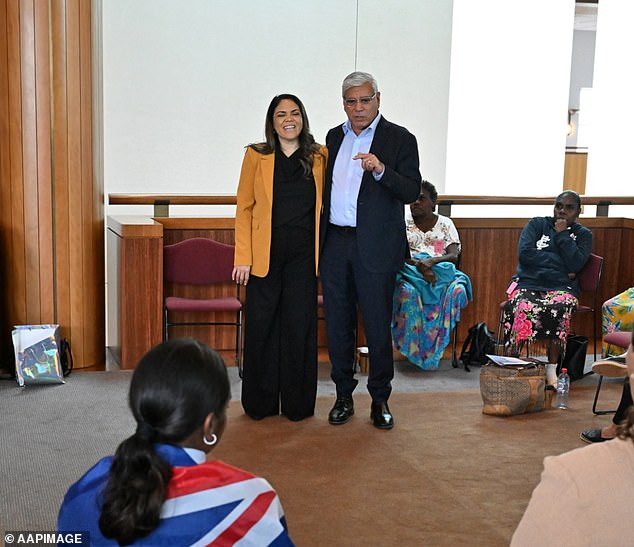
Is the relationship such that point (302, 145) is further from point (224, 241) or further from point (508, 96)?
point (508, 96)

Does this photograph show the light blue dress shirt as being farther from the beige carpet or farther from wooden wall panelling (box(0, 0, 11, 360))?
wooden wall panelling (box(0, 0, 11, 360))

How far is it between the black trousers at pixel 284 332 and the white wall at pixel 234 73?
9.43 ft

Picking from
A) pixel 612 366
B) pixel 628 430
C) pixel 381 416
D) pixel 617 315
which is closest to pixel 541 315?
pixel 617 315

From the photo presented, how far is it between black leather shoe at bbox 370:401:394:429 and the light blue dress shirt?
2.86 ft

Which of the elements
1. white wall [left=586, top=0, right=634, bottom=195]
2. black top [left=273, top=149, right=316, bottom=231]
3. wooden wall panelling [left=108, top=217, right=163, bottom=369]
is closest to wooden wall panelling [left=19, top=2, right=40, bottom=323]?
wooden wall panelling [left=108, top=217, right=163, bottom=369]

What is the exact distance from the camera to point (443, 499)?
3459 mm

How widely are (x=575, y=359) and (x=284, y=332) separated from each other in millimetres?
1988

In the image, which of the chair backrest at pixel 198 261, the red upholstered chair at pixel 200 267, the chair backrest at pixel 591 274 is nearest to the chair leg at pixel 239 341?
the red upholstered chair at pixel 200 267

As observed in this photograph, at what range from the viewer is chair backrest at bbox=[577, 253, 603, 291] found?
19.0ft

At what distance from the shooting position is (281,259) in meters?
4.37

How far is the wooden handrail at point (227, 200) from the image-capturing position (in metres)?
6.18

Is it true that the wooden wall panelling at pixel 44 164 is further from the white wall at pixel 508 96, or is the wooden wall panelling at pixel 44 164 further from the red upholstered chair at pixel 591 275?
the white wall at pixel 508 96

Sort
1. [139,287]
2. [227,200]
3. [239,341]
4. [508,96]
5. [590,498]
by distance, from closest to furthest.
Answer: [590,498] → [139,287] → [239,341] → [227,200] → [508,96]

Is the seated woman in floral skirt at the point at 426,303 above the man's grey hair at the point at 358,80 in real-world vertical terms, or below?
below
